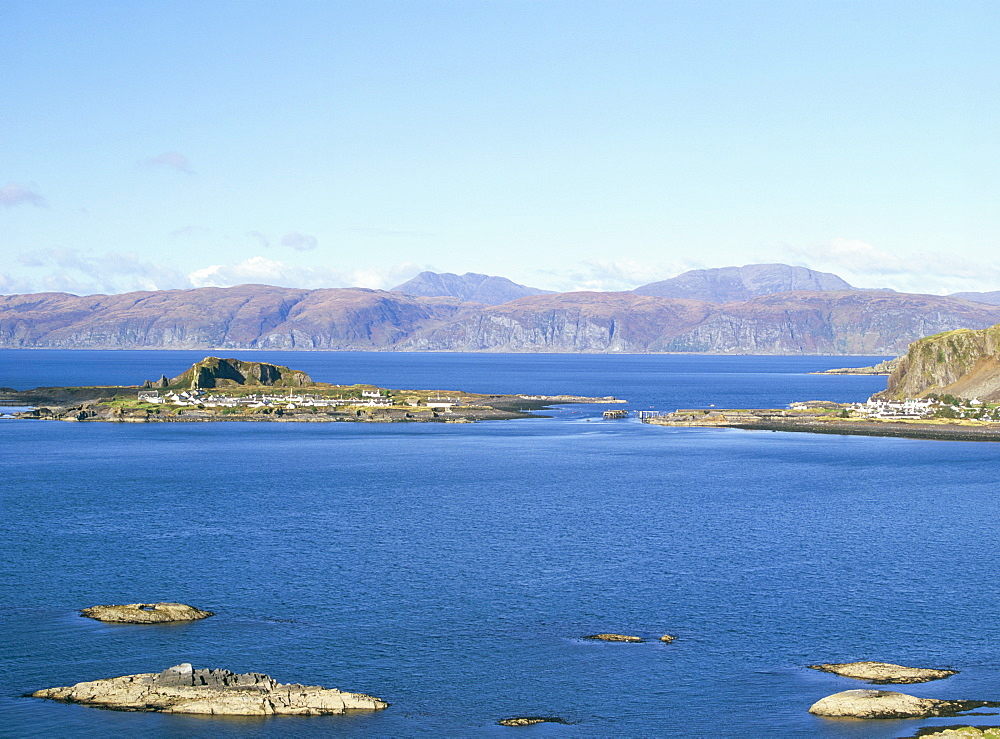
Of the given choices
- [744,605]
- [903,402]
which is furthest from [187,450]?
[903,402]

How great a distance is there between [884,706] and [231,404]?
156m

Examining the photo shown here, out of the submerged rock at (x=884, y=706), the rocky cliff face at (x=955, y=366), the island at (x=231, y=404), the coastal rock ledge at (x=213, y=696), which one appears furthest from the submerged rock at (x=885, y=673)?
the rocky cliff face at (x=955, y=366)

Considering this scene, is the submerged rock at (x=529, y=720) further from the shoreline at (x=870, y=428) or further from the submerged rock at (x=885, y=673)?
the shoreline at (x=870, y=428)

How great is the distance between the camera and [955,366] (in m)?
181

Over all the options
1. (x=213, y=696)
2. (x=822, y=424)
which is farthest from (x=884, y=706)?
(x=822, y=424)

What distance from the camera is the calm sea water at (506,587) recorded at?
122ft

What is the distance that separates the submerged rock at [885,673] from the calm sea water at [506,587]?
23.5 inches

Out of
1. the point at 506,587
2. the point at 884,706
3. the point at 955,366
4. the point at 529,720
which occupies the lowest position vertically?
the point at 529,720

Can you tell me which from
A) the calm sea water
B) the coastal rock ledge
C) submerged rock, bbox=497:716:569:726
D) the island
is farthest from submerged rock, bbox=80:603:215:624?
the island

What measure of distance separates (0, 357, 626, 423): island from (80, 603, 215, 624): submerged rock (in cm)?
12112

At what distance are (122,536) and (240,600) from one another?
19199mm

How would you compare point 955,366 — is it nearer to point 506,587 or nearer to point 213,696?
point 506,587

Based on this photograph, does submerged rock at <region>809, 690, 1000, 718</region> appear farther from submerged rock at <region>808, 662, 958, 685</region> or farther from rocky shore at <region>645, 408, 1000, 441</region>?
rocky shore at <region>645, 408, 1000, 441</region>

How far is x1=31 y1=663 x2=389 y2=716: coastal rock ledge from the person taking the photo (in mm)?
36000
